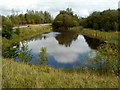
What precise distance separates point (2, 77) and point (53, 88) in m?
1.38

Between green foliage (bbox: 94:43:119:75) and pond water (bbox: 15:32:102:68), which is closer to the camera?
green foliage (bbox: 94:43:119:75)

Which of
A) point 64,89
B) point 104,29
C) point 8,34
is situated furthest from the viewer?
point 104,29

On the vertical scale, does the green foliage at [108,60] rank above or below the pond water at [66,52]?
above

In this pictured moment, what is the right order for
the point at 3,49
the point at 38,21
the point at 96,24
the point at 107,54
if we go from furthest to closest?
1. the point at 38,21
2. the point at 96,24
3. the point at 3,49
4. the point at 107,54

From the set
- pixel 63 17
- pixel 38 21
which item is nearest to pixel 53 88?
pixel 63 17

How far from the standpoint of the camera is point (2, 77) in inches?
120

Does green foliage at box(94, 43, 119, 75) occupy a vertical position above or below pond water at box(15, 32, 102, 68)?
above

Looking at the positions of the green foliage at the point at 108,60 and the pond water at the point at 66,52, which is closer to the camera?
the green foliage at the point at 108,60

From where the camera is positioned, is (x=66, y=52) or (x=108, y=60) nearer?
(x=108, y=60)

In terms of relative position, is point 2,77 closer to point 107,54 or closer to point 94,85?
point 94,85

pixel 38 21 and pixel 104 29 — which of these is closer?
pixel 104 29

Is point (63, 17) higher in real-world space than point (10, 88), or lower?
higher

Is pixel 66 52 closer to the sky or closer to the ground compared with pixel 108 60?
closer to the ground

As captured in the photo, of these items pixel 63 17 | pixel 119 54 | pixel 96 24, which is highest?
pixel 63 17
